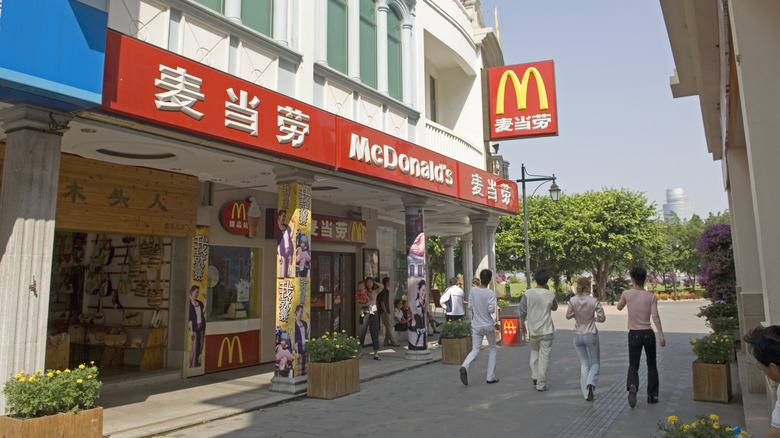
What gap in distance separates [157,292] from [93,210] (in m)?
2.49

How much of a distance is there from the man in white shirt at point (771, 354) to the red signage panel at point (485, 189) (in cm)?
1059

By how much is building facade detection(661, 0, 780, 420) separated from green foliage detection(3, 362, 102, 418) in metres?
6.07

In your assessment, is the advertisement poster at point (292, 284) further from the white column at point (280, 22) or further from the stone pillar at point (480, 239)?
the stone pillar at point (480, 239)

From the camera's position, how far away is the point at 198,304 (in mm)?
9984

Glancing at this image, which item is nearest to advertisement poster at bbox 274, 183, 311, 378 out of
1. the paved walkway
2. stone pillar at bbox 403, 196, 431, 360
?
the paved walkway

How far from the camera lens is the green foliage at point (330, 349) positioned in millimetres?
8297

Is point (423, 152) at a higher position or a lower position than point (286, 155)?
higher

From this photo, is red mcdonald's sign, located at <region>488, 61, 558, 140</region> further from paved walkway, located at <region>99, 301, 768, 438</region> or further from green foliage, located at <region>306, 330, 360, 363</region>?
green foliage, located at <region>306, 330, 360, 363</region>

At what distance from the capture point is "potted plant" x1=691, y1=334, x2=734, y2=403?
24.5ft

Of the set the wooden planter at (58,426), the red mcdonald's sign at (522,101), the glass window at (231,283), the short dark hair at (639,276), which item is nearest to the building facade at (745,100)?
the short dark hair at (639,276)

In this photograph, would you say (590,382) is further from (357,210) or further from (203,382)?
(357,210)

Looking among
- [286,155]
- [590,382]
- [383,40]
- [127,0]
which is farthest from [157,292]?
[590,382]

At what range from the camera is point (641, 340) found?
7.41 metres

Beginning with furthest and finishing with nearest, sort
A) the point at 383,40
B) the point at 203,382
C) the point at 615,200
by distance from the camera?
the point at 615,200
the point at 383,40
the point at 203,382
